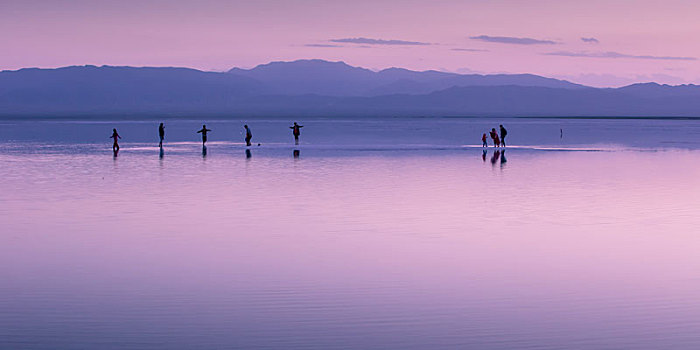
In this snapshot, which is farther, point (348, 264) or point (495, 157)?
point (495, 157)

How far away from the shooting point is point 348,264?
15.6 m

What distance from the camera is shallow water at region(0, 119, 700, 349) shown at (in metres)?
11.2

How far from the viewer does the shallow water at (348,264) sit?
11.2 meters

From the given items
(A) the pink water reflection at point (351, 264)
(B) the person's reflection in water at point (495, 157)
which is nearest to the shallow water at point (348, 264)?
(A) the pink water reflection at point (351, 264)

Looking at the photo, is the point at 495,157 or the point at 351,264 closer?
the point at 351,264

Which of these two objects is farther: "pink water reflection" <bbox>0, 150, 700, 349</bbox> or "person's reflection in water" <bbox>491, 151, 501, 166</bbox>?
"person's reflection in water" <bbox>491, 151, 501, 166</bbox>

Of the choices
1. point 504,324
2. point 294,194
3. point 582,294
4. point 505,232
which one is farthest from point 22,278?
point 294,194

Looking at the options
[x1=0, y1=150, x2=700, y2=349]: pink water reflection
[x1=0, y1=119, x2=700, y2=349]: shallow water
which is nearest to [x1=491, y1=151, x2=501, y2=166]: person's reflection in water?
[x1=0, y1=119, x2=700, y2=349]: shallow water

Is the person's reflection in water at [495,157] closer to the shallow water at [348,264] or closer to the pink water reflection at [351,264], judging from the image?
the shallow water at [348,264]

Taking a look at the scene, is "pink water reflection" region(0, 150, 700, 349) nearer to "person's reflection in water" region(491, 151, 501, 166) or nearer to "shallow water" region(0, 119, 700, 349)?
"shallow water" region(0, 119, 700, 349)

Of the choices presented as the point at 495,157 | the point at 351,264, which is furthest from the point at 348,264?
the point at 495,157

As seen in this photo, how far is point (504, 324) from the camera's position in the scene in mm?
11578

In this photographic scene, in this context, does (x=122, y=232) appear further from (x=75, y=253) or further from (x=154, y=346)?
(x=154, y=346)

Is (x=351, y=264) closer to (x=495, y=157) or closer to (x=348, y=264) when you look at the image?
(x=348, y=264)
